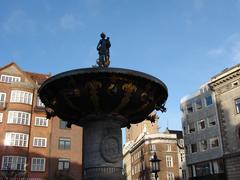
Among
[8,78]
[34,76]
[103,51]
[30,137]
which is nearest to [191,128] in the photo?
[30,137]

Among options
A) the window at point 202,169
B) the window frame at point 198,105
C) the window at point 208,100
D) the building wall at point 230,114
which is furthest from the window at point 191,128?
the building wall at point 230,114

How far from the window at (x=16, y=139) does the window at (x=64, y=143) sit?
5072 millimetres

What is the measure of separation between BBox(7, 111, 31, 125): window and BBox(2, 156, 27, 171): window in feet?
16.9

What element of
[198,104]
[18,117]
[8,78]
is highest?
[8,78]

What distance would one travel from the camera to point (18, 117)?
46969 mm

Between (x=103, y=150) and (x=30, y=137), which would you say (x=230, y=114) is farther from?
(x=103, y=150)

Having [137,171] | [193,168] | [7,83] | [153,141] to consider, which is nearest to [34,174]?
[7,83]

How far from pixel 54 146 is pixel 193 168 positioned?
20.7 meters

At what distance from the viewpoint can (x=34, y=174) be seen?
1779 inches

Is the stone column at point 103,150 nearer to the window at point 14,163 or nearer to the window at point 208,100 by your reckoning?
the window at point 14,163

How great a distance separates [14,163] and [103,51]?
3601cm

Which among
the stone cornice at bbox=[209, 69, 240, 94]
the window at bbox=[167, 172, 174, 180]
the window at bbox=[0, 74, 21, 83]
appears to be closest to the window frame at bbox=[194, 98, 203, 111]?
the stone cornice at bbox=[209, 69, 240, 94]

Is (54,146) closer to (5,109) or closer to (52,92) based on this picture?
(5,109)

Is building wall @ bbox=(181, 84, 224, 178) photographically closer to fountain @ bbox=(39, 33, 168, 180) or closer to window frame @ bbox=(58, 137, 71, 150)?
window frame @ bbox=(58, 137, 71, 150)
